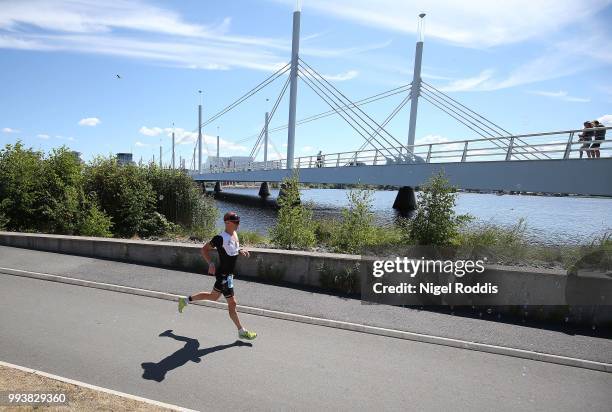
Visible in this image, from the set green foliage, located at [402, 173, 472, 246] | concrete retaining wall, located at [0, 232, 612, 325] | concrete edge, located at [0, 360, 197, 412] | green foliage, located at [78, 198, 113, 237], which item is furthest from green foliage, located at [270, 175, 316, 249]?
concrete edge, located at [0, 360, 197, 412]

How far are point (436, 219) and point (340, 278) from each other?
Answer: 257 cm

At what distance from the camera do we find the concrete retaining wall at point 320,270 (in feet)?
19.7

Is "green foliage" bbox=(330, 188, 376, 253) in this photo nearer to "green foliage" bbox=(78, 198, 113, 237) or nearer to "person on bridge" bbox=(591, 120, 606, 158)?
"green foliage" bbox=(78, 198, 113, 237)

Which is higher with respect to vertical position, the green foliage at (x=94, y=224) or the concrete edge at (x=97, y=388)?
the green foliage at (x=94, y=224)

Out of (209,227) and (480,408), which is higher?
(209,227)

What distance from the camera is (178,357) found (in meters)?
4.58

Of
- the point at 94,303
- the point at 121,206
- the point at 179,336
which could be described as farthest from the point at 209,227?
the point at 179,336

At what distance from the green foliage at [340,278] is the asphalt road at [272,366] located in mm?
1639

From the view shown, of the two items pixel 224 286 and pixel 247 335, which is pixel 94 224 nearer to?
pixel 224 286

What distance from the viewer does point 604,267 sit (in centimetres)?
645

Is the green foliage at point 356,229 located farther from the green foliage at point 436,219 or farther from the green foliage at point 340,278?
the green foliage at point 340,278

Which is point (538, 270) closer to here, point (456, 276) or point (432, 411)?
point (456, 276)

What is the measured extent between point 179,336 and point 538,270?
555cm

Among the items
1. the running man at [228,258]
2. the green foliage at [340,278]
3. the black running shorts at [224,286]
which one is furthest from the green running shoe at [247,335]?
the green foliage at [340,278]
